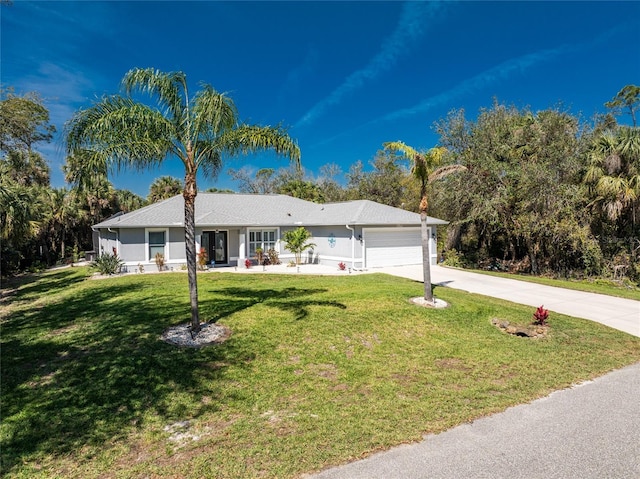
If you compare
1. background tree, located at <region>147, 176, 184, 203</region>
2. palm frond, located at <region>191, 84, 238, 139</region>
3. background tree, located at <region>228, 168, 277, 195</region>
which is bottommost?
palm frond, located at <region>191, 84, 238, 139</region>

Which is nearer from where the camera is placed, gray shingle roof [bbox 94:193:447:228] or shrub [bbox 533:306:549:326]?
shrub [bbox 533:306:549:326]

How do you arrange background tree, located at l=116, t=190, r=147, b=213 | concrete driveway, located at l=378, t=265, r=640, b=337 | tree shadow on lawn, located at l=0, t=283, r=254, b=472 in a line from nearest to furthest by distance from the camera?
1. tree shadow on lawn, located at l=0, t=283, r=254, b=472
2. concrete driveway, located at l=378, t=265, r=640, b=337
3. background tree, located at l=116, t=190, r=147, b=213

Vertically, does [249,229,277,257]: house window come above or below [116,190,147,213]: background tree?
below

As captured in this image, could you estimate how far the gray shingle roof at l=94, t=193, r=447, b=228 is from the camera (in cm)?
1883

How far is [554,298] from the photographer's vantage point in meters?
11.8

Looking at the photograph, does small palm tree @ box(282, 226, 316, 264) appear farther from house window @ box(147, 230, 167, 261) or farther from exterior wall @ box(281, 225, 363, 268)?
house window @ box(147, 230, 167, 261)

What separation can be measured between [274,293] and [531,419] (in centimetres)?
827

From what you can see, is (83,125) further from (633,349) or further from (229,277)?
(633,349)

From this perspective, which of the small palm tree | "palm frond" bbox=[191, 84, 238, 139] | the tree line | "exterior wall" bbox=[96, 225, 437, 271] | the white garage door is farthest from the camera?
the small palm tree

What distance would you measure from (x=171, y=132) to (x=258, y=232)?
1427cm

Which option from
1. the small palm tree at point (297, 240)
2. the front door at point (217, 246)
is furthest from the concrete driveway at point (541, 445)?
the front door at point (217, 246)

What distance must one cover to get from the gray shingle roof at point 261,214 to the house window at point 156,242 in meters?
0.61

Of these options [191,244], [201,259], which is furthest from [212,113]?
[201,259]

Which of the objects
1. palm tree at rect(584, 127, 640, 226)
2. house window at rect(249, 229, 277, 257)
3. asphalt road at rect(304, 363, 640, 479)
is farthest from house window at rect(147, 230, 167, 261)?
palm tree at rect(584, 127, 640, 226)
